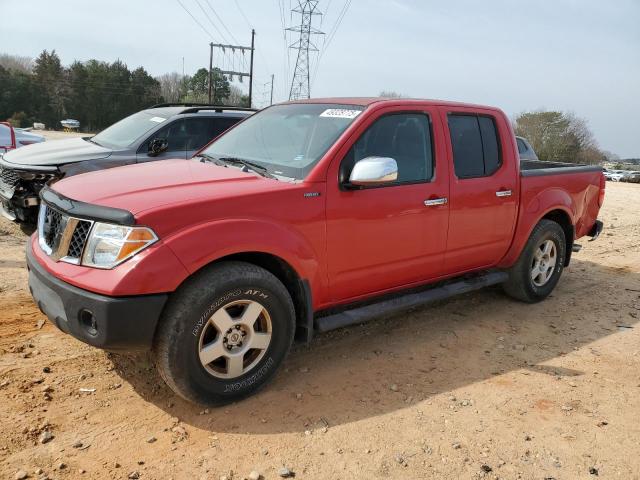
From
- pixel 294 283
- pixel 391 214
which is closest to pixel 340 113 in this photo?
pixel 391 214

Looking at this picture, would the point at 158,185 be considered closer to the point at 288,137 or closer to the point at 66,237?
the point at 66,237

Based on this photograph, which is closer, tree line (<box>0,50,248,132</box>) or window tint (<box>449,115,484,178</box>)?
window tint (<box>449,115,484,178</box>)

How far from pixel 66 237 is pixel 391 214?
6.95 feet

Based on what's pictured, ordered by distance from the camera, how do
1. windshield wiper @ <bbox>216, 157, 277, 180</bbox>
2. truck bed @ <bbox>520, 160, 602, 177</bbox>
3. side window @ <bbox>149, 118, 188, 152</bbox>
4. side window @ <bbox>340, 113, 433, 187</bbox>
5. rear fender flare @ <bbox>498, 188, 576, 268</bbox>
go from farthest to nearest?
side window @ <bbox>149, 118, 188, 152</bbox>, truck bed @ <bbox>520, 160, 602, 177</bbox>, rear fender flare @ <bbox>498, 188, 576, 268</bbox>, side window @ <bbox>340, 113, 433, 187</bbox>, windshield wiper @ <bbox>216, 157, 277, 180</bbox>

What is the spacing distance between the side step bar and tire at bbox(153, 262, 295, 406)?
37 centimetres

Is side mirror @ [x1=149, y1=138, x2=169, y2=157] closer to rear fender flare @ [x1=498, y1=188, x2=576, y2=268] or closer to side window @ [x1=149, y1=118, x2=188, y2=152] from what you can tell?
side window @ [x1=149, y1=118, x2=188, y2=152]

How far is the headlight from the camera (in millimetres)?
2705

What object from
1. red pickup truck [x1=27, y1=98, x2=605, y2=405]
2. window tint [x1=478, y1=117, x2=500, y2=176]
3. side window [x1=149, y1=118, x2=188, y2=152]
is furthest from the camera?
side window [x1=149, y1=118, x2=188, y2=152]

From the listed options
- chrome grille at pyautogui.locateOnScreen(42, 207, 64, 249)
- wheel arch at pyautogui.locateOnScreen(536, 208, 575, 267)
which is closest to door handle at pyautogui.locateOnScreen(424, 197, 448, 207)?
wheel arch at pyautogui.locateOnScreen(536, 208, 575, 267)

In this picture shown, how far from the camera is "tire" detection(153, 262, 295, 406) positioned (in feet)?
9.31

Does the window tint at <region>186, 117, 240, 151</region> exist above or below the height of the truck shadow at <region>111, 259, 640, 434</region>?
above

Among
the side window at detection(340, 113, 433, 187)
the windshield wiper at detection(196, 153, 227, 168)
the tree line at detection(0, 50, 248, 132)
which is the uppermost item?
the tree line at detection(0, 50, 248, 132)

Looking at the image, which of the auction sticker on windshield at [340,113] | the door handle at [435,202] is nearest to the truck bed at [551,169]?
the door handle at [435,202]

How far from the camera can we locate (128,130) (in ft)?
24.9
